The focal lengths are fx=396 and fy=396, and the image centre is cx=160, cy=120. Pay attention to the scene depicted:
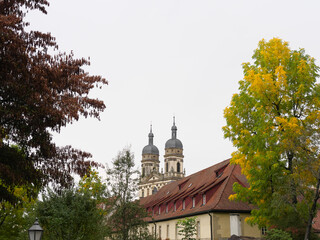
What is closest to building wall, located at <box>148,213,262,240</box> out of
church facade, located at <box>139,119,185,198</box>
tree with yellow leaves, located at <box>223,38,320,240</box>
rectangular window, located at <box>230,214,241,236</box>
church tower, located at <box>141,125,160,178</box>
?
rectangular window, located at <box>230,214,241,236</box>

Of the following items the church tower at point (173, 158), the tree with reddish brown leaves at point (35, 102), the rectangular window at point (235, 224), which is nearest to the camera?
the tree with reddish brown leaves at point (35, 102)

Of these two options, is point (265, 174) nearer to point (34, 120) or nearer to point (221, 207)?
point (221, 207)

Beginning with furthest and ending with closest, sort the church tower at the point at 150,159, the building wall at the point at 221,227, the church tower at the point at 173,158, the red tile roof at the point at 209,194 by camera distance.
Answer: the church tower at the point at 150,159, the church tower at the point at 173,158, the red tile roof at the point at 209,194, the building wall at the point at 221,227

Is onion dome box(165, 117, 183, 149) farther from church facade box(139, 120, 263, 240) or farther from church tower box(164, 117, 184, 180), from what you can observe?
church facade box(139, 120, 263, 240)

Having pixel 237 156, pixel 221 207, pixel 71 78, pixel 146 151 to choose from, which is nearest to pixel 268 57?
pixel 237 156

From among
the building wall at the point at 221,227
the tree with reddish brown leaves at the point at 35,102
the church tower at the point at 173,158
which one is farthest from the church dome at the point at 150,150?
the tree with reddish brown leaves at the point at 35,102

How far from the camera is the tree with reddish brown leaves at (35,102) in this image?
1092cm

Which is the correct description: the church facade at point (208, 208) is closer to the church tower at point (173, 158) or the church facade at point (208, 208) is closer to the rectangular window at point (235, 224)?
the rectangular window at point (235, 224)

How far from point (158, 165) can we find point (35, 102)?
168185 millimetres

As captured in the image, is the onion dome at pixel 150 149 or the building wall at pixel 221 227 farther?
the onion dome at pixel 150 149

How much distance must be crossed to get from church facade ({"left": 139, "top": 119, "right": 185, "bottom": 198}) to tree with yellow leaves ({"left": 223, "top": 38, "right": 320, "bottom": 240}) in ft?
438

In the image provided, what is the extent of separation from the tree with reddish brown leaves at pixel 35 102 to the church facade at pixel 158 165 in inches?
5691

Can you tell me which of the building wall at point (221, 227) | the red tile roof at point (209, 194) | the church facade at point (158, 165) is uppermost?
the church facade at point (158, 165)

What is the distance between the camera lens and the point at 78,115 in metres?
11.9
